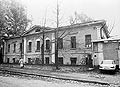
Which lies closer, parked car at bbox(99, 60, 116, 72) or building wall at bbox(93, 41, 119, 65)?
parked car at bbox(99, 60, 116, 72)

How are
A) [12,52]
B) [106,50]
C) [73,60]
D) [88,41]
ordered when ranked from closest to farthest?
1. [106,50]
2. [88,41]
3. [73,60]
4. [12,52]

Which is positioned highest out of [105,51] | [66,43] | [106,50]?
[66,43]

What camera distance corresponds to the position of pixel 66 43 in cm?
2383

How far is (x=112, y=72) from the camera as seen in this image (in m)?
15.9

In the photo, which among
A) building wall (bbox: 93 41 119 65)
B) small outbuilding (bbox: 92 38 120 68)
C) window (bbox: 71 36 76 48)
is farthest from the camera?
window (bbox: 71 36 76 48)

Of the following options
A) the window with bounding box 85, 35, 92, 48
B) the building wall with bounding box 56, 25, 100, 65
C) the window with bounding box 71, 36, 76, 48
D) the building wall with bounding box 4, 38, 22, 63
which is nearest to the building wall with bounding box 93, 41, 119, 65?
the building wall with bounding box 56, 25, 100, 65

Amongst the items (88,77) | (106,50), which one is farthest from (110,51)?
(88,77)

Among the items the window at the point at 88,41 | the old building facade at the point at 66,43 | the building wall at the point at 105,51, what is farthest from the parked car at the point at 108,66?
the window at the point at 88,41

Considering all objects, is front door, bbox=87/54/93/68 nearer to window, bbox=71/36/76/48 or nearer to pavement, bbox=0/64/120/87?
pavement, bbox=0/64/120/87

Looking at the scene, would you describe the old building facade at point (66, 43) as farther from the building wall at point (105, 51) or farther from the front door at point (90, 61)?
the building wall at point (105, 51)

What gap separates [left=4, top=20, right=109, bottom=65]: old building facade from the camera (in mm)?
20812

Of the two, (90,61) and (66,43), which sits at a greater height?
(66,43)

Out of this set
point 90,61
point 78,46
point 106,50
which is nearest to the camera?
point 106,50

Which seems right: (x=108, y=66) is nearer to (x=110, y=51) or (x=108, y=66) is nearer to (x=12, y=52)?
(x=110, y=51)
